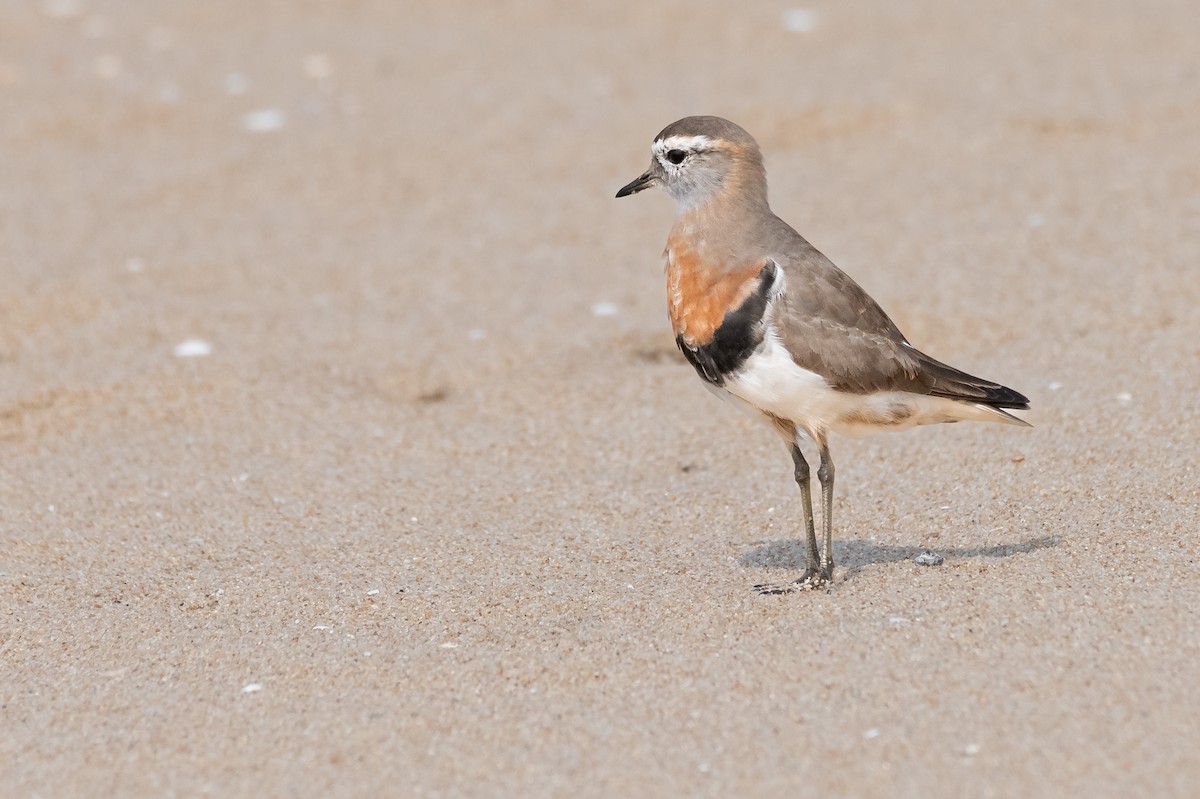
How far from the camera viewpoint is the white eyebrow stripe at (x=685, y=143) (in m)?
4.80

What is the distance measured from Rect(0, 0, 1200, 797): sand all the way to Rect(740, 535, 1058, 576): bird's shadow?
2 cm

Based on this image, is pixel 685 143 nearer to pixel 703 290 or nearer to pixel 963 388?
pixel 703 290

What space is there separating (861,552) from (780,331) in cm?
104

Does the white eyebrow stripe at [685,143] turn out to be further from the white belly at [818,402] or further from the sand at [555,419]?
the sand at [555,419]

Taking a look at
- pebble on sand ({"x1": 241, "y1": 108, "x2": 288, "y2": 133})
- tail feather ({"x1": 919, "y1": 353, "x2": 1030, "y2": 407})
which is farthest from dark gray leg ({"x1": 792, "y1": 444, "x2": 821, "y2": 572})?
pebble on sand ({"x1": 241, "y1": 108, "x2": 288, "y2": 133})

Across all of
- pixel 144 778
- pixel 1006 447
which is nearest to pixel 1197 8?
pixel 1006 447

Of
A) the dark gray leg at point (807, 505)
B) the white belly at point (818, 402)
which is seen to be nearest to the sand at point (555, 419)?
the dark gray leg at point (807, 505)

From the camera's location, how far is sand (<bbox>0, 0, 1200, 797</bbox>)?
3.91 metres

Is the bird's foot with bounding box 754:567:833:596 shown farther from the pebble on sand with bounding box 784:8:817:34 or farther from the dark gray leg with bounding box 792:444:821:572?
the pebble on sand with bounding box 784:8:817:34

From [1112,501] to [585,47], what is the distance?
21.6 feet

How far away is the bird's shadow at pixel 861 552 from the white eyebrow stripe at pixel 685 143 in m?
1.42

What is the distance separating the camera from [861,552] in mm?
5090

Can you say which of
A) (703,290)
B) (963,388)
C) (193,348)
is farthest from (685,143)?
(193,348)

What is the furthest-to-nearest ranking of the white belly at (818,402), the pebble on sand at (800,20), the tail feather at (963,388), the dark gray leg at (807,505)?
1. the pebble on sand at (800,20)
2. the dark gray leg at (807,505)
3. the tail feather at (963,388)
4. the white belly at (818,402)
